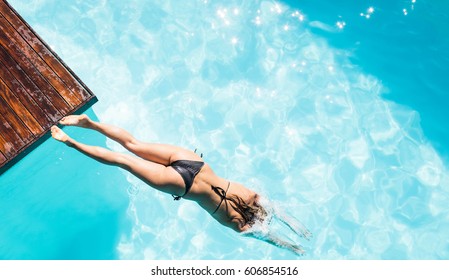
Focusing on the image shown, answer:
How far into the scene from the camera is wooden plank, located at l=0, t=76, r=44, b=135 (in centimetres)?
479

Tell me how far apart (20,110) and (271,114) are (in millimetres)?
4029

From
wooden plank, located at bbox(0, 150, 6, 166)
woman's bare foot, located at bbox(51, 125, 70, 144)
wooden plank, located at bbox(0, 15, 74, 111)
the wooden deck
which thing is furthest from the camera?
wooden plank, located at bbox(0, 15, 74, 111)

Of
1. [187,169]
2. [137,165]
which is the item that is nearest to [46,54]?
[137,165]

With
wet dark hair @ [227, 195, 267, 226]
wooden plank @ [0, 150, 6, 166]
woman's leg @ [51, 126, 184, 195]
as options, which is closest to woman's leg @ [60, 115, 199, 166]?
woman's leg @ [51, 126, 184, 195]

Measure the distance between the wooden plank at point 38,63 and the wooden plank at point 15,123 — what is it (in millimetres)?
624

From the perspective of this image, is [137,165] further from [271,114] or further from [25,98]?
[271,114]

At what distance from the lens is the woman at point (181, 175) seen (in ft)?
11.6

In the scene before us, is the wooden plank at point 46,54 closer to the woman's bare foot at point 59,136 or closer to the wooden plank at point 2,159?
the wooden plank at point 2,159

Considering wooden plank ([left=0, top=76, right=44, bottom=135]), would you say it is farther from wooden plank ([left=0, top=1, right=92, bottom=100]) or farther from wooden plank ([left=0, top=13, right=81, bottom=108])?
wooden plank ([left=0, top=1, right=92, bottom=100])

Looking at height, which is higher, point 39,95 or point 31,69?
point 31,69

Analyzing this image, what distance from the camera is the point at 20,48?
5.20 meters

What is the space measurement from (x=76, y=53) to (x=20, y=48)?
1.85 meters

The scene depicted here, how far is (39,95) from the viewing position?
4.97 metres

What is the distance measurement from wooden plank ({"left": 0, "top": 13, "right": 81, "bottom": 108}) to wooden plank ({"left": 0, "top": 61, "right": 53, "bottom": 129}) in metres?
0.28
